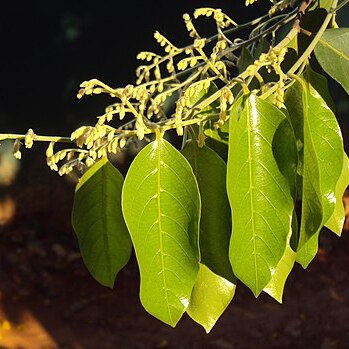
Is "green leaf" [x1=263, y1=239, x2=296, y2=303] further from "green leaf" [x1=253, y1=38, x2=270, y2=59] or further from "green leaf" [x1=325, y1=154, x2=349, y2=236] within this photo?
"green leaf" [x1=253, y1=38, x2=270, y2=59]

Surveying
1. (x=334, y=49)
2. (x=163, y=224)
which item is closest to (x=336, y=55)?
(x=334, y=49)

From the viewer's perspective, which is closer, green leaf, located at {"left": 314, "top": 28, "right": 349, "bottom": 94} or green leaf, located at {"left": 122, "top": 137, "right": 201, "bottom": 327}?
green leaf, located at {"left": 122, "top": 137, "right": 201, "bottom": 327}

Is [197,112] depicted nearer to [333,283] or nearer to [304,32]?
[304,32]

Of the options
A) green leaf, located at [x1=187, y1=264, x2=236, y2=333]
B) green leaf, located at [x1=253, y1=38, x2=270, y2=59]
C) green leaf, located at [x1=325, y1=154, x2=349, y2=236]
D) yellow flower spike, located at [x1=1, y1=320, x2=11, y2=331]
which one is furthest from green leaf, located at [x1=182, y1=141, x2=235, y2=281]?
yellow flower spike, located at [x1=1, y1=320, x2=11, y2=331]

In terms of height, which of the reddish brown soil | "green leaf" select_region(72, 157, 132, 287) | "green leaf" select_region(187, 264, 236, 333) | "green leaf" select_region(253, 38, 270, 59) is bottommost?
Result: the reddish brown soil

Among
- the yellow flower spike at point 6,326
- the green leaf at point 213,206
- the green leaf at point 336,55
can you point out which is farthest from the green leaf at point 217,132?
the yellow flower spike at point 6,326

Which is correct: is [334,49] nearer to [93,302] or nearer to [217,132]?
[217,132]
